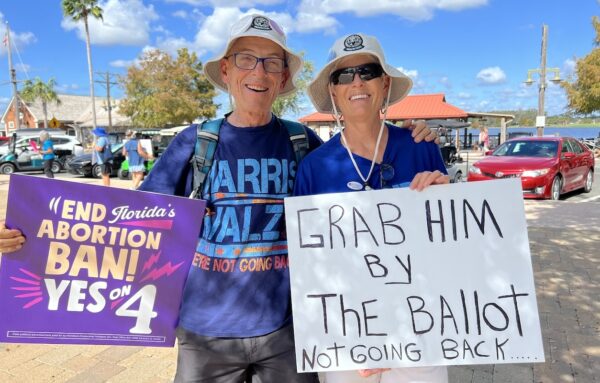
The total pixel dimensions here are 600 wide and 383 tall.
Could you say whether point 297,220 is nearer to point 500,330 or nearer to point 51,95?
point 500,330

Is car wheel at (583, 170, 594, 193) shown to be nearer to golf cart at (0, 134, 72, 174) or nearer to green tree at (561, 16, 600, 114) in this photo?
green tree at (561, 16, 600, 114)

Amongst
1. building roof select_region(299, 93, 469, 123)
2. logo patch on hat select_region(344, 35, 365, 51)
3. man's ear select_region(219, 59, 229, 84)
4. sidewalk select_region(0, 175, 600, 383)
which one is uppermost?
building roof select_region(299, 93, 469, 123)

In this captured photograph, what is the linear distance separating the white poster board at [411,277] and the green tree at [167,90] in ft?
126

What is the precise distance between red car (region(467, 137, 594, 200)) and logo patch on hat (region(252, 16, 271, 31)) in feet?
29.0

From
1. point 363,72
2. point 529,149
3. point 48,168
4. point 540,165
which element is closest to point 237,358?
point 363,72

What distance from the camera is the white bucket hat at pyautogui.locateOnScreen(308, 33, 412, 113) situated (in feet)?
6.13

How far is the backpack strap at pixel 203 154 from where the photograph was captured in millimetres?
1820

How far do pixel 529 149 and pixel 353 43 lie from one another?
35.5ft

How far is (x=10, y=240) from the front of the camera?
169cm

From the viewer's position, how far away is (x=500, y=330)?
1710 millimetres

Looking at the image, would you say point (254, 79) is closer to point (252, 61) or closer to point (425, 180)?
point (252, 61)

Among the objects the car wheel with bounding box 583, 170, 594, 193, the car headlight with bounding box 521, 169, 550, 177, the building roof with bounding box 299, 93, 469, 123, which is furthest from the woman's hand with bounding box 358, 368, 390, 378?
the building roof with bounding box 299, 93, 469, 123

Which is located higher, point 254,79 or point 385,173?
point 254,79

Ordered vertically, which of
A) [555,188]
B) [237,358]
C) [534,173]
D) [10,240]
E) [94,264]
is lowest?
[555,188]
